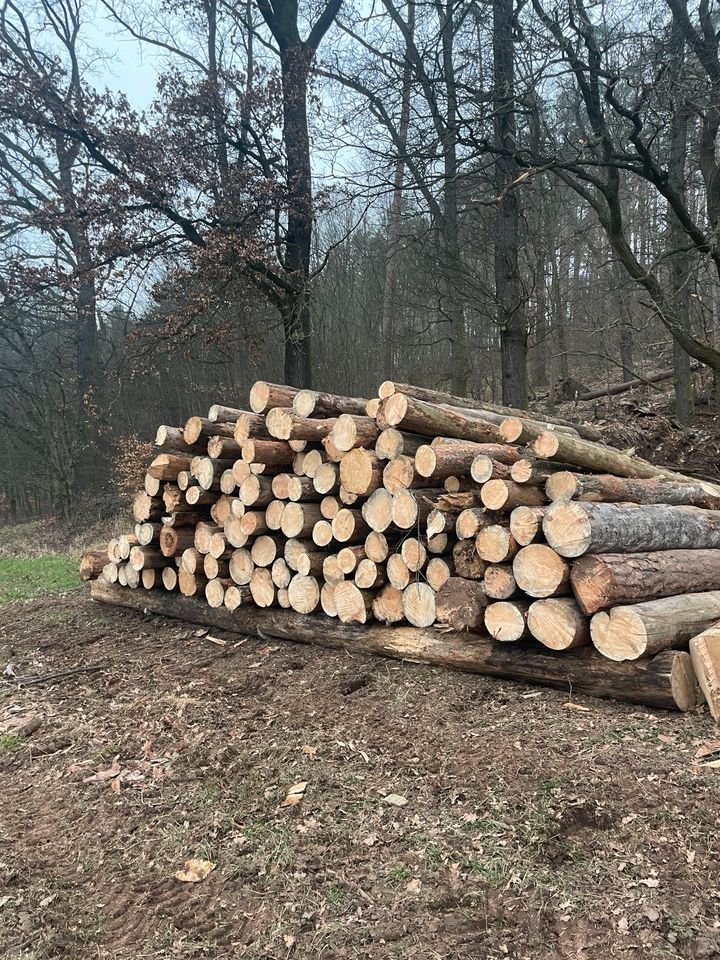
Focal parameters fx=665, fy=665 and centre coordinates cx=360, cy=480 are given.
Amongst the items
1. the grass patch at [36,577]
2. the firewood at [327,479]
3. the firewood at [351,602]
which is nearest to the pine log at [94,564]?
the grass patch at [36,577]

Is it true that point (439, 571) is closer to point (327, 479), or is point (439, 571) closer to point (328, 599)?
point (328, 599)

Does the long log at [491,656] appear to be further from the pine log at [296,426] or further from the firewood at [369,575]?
the pine log at [296,426]

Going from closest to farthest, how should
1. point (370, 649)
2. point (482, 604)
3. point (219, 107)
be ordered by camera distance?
point (482, 604), point (370, 649), point (219, 107)

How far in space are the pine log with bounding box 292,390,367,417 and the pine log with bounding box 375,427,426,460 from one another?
→ 2.36 feet

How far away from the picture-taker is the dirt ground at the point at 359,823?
2301mm

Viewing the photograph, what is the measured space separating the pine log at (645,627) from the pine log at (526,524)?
1.89ft

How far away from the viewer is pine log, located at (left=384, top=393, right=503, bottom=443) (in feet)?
15.4

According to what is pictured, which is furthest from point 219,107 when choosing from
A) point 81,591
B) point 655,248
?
point 655,248

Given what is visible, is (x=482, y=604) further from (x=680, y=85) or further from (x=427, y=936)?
(x=680, y=85)

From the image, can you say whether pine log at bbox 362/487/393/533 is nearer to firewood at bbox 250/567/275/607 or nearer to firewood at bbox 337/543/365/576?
firewood at bbox 337/543/365/576

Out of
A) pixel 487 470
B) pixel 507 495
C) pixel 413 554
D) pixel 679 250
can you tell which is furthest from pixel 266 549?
pixel 679 250

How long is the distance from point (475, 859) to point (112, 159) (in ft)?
37.3

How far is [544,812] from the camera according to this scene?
282cm

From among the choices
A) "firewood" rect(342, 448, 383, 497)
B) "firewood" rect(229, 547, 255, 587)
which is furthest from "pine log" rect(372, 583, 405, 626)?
"firewood" rect(229, 547, 255, 587)
